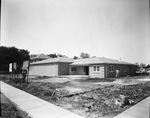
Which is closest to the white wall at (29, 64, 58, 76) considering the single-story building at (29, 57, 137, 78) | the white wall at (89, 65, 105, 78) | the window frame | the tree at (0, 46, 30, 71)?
the single-story building at (29, 57, 137, 78)

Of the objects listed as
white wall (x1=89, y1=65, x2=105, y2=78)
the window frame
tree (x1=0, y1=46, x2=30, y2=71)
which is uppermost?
tree (x1=0, y1=46, x2=30, y2=71)

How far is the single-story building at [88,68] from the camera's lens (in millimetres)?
19141

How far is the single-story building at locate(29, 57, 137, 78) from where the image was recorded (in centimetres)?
1914

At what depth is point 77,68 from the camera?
26.0 metres

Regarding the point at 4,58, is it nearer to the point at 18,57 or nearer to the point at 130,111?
the point at 18,57

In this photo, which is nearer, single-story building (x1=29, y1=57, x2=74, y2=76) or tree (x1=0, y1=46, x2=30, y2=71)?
single-story building (x1=29, y1=57, x2=74, y2=76)

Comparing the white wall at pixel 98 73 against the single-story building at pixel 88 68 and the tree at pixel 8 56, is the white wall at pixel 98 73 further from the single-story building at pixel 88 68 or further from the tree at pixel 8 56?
the tree at pixel 8 56

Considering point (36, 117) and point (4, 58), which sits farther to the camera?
point (4, 58)

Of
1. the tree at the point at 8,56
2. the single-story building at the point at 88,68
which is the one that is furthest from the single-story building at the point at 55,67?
the tree at the point at 8,56

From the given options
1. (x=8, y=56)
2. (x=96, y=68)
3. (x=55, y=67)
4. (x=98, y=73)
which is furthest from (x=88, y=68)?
(x=8, y=56)

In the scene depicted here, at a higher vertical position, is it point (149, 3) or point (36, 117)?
point (149, 3)

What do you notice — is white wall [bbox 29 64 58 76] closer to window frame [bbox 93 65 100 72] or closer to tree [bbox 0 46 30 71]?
window frame [bbox 93 65 100 72]

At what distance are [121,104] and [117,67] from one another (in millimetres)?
17379

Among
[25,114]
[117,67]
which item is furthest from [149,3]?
Answer: [117,67]
